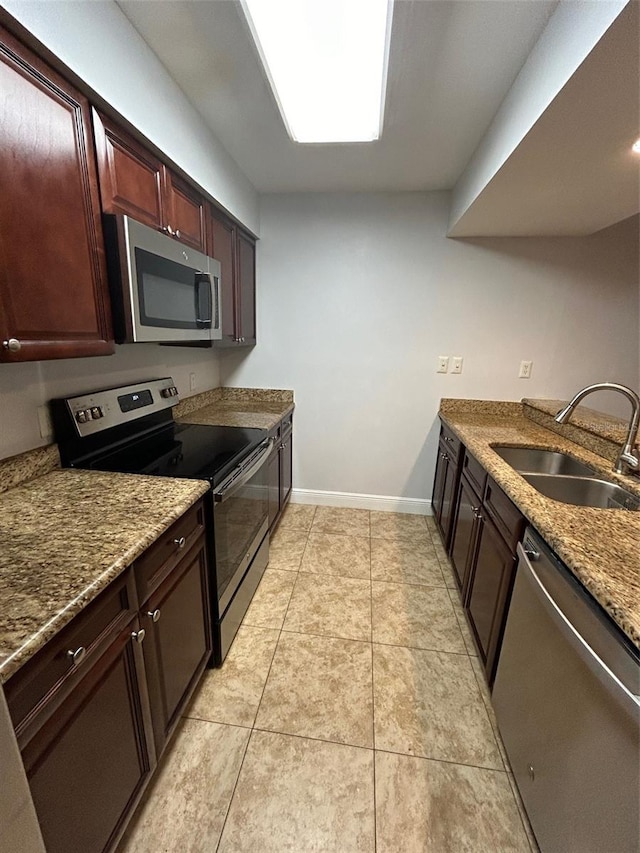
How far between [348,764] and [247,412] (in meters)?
1.88

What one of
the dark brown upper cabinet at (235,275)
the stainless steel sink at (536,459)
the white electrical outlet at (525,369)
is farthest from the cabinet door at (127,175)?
the white electrical outlet at (525,369)

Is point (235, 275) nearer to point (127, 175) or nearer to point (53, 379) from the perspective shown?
point (127, 175)

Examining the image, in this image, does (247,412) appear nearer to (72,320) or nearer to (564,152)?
(72,320)

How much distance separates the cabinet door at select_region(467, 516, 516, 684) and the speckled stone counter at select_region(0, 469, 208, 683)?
1.17 metres

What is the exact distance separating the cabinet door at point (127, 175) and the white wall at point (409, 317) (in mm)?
1323

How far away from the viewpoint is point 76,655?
73cm

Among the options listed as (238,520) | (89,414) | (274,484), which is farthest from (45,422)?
(274,484)

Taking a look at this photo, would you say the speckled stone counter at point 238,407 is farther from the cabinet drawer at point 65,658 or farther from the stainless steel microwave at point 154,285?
the cabinet drawer at point 65,658

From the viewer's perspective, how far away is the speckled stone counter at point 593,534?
2.47 ft

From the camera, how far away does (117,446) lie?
61.6 inches

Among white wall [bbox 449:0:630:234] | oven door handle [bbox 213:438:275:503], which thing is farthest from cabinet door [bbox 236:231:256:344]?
white wall [bbox 449:0:630:234]

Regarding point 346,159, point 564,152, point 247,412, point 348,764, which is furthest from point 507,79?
point 348,764

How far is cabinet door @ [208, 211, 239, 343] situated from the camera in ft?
6.58

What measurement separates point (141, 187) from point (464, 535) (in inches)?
86.1
